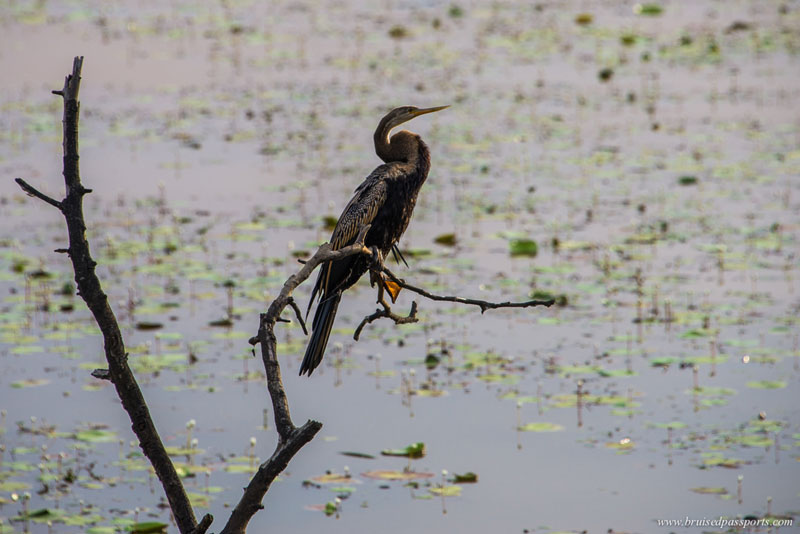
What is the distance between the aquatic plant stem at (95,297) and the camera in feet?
10.1

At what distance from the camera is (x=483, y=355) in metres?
7.28

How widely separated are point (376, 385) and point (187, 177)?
14.1 feet

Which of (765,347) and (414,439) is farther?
(765,347)

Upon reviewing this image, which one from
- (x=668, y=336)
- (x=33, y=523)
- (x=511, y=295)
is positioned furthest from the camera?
(x=511, y=295)

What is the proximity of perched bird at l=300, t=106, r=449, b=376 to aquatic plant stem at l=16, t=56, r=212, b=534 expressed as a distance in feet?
4.93

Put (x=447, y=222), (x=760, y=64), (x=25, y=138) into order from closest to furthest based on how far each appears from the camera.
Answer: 1. (x=447, y=222)
2. (x=25, y=138)
3. (x=760, y=64)

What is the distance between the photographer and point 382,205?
17.1 ft

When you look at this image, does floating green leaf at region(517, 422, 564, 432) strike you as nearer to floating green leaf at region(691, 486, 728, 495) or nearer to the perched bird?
floating green leaf at region(691, 486, 728, 495)

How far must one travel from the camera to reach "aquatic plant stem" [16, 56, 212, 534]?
3088 mm

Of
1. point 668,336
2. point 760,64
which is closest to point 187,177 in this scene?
point 668,336

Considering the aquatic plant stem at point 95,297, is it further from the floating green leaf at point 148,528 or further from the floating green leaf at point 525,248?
the floating green leaf at point 525,248

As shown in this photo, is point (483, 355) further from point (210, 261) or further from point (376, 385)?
point (210, 261)

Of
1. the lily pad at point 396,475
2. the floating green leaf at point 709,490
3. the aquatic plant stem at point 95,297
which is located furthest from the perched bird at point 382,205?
the floating green leaf at point 709,490

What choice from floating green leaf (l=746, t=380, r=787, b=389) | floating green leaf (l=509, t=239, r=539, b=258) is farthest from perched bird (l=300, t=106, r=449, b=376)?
floating green leaf (l=509, t=239, r=539, b=258)
